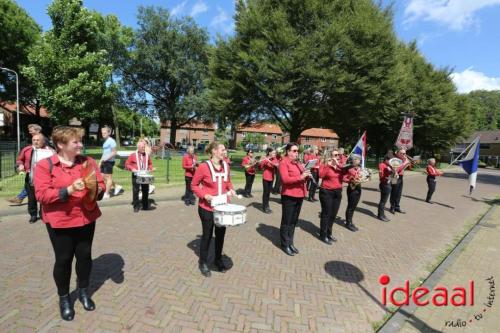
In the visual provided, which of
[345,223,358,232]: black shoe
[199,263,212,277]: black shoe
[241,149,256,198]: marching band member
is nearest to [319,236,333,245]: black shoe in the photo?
[345,223,358,232]: black shoe

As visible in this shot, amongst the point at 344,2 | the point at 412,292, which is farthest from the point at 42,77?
the point at 412,292

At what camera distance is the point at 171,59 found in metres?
36.7

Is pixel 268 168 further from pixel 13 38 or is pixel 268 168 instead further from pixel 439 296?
pixel 13 38

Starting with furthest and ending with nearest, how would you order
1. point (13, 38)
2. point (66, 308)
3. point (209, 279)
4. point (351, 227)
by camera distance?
point (13, 38) < point (351, 227) < point (209, 279) < point (66, 308)

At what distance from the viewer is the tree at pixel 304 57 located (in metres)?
19.0

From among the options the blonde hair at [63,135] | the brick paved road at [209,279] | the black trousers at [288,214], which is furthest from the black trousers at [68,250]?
the black trousers at [288,214]

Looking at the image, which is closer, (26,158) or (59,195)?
(59,195)

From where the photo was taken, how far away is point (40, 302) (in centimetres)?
388

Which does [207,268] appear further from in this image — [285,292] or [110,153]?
[110,153]

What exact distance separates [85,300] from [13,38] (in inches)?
1345

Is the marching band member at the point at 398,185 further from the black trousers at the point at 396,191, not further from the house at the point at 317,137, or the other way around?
the house at the point at 317,137

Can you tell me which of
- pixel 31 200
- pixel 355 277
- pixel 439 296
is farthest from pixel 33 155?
pixel 439 296

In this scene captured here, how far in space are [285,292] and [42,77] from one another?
23058 millimetres

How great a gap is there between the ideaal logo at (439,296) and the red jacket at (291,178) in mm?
2018
